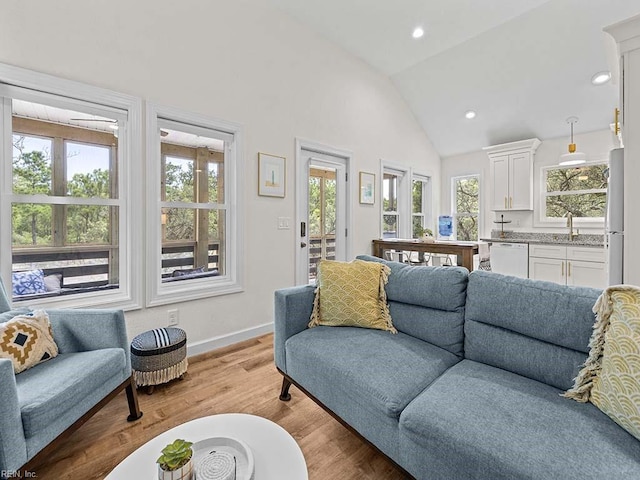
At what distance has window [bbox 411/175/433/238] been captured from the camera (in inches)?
209

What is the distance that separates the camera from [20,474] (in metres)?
1.12

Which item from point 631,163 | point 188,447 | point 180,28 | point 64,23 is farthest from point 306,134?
point 188,447

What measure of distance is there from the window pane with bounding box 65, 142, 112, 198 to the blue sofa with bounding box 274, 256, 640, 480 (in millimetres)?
1679

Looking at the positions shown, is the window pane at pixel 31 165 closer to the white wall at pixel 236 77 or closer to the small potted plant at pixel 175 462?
the white wall at pixel 236 77

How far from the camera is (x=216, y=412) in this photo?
183cm

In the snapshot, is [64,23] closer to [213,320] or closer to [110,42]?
[110,42]

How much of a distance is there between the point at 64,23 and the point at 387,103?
3.82 meters

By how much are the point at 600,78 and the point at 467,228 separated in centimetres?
278

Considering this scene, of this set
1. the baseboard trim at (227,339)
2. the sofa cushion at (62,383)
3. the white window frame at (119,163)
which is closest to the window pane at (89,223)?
the white window frame at (119,163)

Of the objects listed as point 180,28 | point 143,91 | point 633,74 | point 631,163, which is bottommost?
point 631,163

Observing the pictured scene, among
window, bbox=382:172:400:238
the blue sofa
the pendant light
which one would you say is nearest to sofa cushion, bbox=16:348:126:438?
the blue sofa

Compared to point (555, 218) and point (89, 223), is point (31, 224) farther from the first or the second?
point (555, 218)

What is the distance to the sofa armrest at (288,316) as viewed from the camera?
1.90 metres

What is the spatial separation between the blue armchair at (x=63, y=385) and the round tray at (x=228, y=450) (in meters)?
0.76
